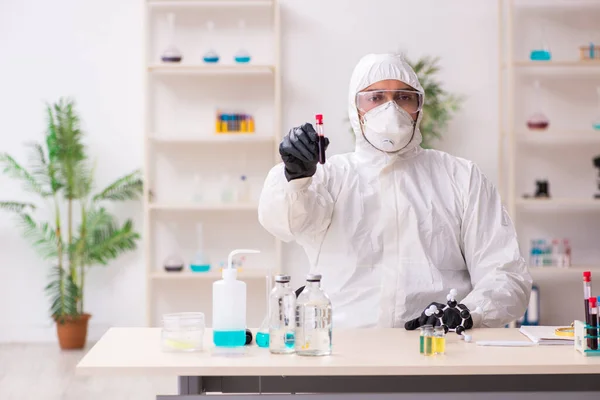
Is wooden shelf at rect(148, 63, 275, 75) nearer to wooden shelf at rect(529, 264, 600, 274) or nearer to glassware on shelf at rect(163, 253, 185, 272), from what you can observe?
glassware on shelf at rect(163, 253, 185, 272)

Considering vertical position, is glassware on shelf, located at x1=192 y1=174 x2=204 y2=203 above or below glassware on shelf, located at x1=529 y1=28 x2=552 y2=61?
below

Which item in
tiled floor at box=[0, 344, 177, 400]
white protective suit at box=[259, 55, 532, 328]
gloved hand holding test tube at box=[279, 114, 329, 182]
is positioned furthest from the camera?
tiled floor at box=[0, 344, 177, 400]

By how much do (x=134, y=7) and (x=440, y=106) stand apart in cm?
197

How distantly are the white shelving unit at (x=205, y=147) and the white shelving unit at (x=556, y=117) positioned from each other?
1.49 meters

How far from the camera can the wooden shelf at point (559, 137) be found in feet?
15.1

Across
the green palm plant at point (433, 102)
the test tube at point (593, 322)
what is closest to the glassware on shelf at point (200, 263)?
the green palm plant at point (433, 102)

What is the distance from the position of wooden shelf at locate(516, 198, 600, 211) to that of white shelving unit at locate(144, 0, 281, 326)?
1544 mm

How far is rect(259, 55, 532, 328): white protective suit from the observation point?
7.21 feet

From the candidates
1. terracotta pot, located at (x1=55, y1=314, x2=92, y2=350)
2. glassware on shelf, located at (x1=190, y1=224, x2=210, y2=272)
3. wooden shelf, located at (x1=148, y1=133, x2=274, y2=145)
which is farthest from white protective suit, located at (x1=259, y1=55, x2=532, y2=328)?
terracotta pot, located at (x1=55, y1=314, x2=92, y2=350)

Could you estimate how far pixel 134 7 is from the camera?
16.2ft

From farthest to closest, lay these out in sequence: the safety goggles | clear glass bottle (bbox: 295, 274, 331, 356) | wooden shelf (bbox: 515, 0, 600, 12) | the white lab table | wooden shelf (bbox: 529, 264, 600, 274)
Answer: wooden shelf (bbox: 515, 0, 600, 12), wooden shelf (bbox: 529, 264, 600, 274), the safety goggles, clear glass bottle (bbox: 295, 274, 331, 356), the white lab table

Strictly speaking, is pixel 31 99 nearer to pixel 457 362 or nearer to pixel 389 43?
pixel 389 43

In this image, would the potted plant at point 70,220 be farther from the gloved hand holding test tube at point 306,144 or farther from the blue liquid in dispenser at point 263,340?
the blue liquid in dispenser at point 263,340

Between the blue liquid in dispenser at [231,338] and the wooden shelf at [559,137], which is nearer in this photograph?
the blue liquid in dispenser at [231,338]
